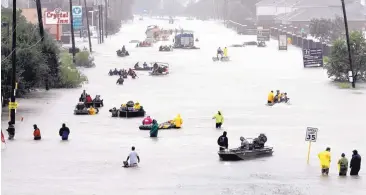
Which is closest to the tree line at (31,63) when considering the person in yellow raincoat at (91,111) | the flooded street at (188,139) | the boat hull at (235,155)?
the flooded street at (188,139)

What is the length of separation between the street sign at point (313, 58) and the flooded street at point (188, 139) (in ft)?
34.8

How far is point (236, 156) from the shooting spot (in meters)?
36.3

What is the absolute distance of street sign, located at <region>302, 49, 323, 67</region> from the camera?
312ft

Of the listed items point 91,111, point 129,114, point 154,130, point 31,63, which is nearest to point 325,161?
point 154,130

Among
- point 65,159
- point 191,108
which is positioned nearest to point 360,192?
point 65,159

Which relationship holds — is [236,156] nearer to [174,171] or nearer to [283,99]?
[174,171]

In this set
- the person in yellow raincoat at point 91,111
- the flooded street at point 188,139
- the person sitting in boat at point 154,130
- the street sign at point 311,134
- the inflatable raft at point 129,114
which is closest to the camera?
the flooded street at point 188,139

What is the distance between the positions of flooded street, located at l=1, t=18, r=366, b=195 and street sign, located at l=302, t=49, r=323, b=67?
34.8ft

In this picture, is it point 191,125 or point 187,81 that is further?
point 187,81

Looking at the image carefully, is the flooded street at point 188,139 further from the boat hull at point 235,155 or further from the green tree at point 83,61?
the green tree at point 83,61

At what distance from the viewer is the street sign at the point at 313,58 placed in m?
95.2

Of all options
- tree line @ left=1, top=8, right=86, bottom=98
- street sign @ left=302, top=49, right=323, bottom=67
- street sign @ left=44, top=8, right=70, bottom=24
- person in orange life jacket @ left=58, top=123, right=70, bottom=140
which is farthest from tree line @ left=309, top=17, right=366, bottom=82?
street sign @ left=44, top=8, right=70, bottom=24

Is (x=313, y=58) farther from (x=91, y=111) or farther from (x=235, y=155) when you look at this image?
(x=235, y=155)

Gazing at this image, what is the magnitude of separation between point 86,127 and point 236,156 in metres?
12.7
